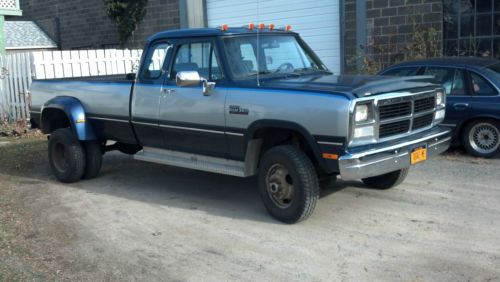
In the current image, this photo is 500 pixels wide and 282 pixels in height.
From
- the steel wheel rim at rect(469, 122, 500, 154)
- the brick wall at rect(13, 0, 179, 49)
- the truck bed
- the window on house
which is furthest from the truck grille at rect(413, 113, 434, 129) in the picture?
the brick wall at rect(13, 0, 179, 49)

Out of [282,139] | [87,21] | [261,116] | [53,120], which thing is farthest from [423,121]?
[87,21]

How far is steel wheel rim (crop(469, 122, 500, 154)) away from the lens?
27.5ft

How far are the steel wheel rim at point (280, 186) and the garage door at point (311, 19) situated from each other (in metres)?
8.35

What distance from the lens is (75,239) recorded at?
222 inches

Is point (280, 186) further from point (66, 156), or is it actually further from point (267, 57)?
point (66, 156)

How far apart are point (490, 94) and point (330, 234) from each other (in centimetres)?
433

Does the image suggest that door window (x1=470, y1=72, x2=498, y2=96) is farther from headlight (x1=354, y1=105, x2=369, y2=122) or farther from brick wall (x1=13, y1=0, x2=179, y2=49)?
brick wall (x1=13, y1=0, x2=179, y2=49)

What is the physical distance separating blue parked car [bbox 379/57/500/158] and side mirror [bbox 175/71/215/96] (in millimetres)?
4250

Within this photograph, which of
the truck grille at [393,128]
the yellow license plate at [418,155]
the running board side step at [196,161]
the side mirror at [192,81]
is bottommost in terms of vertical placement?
the running board side step at [196,161]

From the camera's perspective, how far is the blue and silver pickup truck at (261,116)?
530cm

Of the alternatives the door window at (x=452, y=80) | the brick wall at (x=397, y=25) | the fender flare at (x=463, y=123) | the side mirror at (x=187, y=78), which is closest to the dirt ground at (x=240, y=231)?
the fender flare at (x=463, y=123)

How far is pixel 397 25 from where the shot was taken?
12867mm

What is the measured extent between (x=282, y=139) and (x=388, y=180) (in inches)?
65.7

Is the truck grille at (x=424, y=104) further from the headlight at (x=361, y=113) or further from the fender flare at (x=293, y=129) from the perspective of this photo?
the fender flare at (x=293, y=129)
